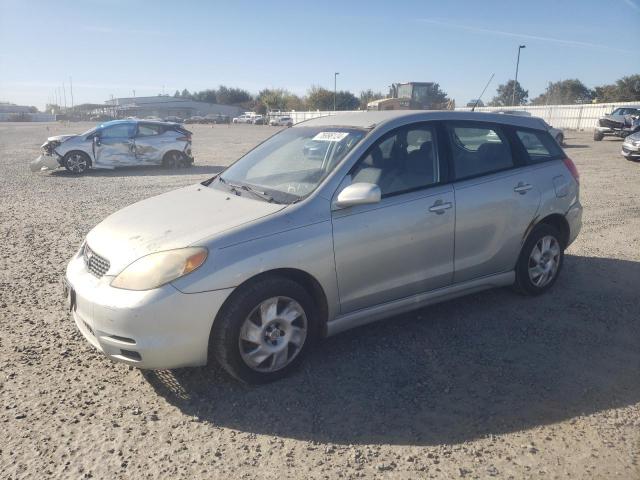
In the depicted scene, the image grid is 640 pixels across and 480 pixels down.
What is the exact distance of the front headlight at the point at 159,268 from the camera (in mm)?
3004

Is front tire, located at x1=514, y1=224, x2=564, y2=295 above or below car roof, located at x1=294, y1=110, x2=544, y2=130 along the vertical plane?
below

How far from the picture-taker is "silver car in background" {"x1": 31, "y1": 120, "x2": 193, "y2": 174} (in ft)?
49.1

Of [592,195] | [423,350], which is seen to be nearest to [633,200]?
[592,195]

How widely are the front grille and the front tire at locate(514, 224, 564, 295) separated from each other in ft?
11.5

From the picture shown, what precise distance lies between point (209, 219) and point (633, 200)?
9338 millimetres

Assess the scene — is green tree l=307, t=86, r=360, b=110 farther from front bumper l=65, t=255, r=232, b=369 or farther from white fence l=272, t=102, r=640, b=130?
front bumper l=65, t=255, r=232, b=369

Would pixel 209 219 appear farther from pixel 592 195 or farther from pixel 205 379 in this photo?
pixel 592 195

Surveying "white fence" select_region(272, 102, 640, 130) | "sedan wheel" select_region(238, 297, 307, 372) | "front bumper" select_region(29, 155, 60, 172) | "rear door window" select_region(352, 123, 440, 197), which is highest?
"white fence" select_region(272, 102, 640, 130)

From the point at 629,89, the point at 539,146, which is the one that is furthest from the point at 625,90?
the point at 539,146

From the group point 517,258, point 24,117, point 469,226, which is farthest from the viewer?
point 24,117

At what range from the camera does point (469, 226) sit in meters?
4.11

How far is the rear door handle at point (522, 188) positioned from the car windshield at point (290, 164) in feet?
5.08

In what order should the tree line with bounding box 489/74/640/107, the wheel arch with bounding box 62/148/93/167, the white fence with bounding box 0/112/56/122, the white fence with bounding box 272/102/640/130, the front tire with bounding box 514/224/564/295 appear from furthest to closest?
the white fence with bounding box 0/112/56/122 → the tree line with bounding box 489/74/640/107 → the white fence with bounding box 272/102/640/130 → the wheel arch with bounding box 62/148/93/167 → the front tire with bounding box 514/224/564/295

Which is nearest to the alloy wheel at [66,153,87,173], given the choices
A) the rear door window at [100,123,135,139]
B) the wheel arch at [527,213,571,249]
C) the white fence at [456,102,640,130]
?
the rear door window at [100,123,135,139]
